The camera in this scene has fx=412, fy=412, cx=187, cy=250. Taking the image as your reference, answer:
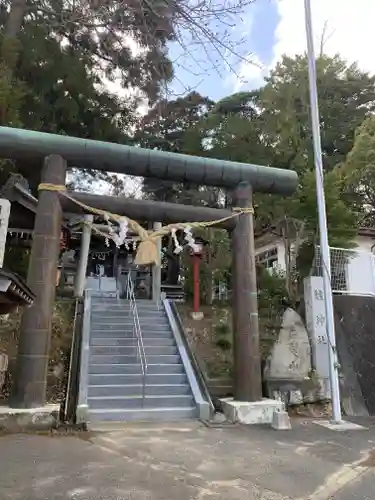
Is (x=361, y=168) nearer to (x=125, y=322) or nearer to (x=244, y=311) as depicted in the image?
(x=244, y=311)

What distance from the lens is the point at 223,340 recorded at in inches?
422

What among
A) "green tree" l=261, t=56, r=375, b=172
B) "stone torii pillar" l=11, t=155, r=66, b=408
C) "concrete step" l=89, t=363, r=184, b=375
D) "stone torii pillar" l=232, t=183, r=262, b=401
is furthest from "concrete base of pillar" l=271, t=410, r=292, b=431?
"green tree" l=261, t=56, r=375, b=172

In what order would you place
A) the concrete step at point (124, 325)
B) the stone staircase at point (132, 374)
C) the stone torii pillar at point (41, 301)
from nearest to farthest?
the stone torii pillar at point (41, 301)
the stone staircase at point (132, 374)
the concrete step at point (124, 325)

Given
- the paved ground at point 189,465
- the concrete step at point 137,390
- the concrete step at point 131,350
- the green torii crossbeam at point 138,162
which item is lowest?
the paved ground at point 189,465

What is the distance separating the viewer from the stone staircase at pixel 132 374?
7.55 meters

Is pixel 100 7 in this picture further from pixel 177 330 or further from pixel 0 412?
pixel 0 412

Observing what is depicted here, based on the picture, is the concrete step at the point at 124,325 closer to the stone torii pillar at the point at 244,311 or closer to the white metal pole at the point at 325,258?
the stone torii pillar at the point at 244,311

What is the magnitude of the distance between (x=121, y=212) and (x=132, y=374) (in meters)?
3.32

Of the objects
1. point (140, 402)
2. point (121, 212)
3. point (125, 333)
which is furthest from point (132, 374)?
point (121, 212)

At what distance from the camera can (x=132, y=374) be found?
8.46m

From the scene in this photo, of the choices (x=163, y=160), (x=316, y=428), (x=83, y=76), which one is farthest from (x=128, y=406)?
(x=83, y=76)

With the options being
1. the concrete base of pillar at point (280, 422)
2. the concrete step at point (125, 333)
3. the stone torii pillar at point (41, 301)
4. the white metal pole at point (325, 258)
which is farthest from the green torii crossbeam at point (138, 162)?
the concrete base of pillar at point (280, 422)

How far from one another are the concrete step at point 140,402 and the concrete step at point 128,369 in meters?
0.79

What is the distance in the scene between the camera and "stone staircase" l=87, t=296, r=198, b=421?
7.55m
